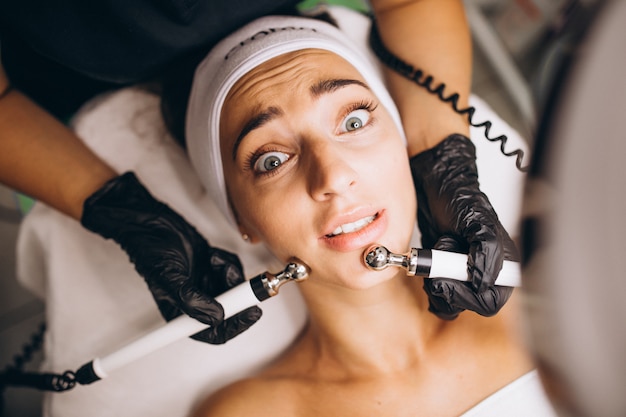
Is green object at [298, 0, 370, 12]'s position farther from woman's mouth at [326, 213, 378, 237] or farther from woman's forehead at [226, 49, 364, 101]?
woman's mouth at [326, 213, 378, 237]

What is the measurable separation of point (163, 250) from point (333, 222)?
437mm

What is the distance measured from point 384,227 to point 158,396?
720mm

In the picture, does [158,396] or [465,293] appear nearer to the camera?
[465,293]

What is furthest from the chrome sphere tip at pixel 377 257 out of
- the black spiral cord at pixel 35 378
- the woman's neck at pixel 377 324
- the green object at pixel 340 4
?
the green object at pixel 340 4

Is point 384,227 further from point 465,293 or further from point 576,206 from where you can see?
point 576,206

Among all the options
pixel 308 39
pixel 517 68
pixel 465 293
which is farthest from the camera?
pixel 517 68

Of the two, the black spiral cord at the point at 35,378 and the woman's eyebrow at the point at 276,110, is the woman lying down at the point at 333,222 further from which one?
the black spiral cord at the point at 35,378

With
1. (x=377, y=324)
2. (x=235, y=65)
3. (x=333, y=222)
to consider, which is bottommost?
(x=377, y=324)

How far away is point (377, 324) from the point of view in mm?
979

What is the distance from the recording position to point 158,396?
1.11 meters

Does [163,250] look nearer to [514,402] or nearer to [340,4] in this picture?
[514,402]

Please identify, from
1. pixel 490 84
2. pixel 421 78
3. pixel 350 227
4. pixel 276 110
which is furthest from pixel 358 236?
pixel 490 84

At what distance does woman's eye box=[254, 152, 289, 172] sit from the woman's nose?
0.07 metres

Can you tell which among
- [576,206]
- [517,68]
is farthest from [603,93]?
[517,68]
